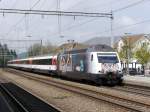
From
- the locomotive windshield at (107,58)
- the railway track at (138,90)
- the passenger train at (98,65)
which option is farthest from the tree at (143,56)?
the railway track at (138,90)

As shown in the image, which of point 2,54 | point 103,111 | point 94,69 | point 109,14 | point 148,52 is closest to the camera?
point 103,111

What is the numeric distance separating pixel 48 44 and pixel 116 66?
112 m

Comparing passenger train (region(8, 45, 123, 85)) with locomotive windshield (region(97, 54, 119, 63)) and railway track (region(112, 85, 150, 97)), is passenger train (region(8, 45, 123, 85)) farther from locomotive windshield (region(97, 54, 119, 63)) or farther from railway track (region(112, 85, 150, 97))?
railway track (region(112, 85, 150, 97))

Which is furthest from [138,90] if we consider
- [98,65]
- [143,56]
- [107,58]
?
[143,56]

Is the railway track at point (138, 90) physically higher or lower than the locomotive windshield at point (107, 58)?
lower

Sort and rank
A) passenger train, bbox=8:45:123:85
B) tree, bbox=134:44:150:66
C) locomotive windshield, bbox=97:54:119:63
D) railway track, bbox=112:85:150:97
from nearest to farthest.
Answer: railway track, bbox=112:85:150:97, passenger train, bbox=8:45:123:85, locomotive windshield, bbox=97:54:119:63, tree, bbox=134:44:150:66

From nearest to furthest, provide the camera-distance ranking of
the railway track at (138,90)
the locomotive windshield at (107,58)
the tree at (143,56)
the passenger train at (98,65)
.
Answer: the railway track at (138,90) < the passenger train at (98,65) < the locomotive windshield at (107,58) < the tree at (143,56)

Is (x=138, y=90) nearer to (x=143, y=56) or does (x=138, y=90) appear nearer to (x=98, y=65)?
(x=98, y=65)

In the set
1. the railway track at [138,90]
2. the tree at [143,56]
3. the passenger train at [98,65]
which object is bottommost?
the railway track at [138,90]

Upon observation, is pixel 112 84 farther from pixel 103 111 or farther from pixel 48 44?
pixel 48 44

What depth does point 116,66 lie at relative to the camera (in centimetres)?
2972

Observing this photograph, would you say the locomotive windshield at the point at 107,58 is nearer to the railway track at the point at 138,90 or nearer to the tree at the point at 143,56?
the railway track at the point at 138,90

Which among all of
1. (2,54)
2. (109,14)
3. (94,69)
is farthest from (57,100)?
(2,54)

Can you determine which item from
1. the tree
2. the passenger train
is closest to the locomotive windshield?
the passenger train
